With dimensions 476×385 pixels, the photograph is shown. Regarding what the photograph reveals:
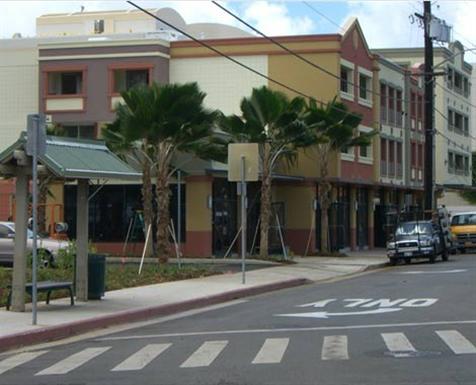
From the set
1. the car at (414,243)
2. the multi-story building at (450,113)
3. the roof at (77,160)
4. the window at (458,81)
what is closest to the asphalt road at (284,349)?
the roof at (77,160)

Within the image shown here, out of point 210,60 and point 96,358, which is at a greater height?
point 210,60

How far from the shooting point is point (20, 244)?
15.3m

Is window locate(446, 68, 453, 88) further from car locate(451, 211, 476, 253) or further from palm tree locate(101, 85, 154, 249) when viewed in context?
palm tree locate(101, 85, 154, 249)

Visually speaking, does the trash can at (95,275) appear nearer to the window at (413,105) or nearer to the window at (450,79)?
the window at (413,105)

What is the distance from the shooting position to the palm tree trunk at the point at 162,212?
26816 mm

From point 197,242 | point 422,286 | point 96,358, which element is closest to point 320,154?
point 197,242

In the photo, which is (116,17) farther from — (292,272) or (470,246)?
(292,272)

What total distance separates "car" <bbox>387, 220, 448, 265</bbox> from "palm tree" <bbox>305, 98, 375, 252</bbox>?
420cm

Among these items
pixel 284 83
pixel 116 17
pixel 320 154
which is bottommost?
pixel 320 154

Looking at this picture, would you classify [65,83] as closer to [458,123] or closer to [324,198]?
[324,198]

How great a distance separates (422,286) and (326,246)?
1666cm

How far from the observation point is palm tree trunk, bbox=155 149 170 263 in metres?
26.8

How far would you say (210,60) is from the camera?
4253 cm

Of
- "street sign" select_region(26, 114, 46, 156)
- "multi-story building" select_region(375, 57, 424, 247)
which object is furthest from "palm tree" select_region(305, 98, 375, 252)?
"street sign" select_region(26, 114, 46, 156)
